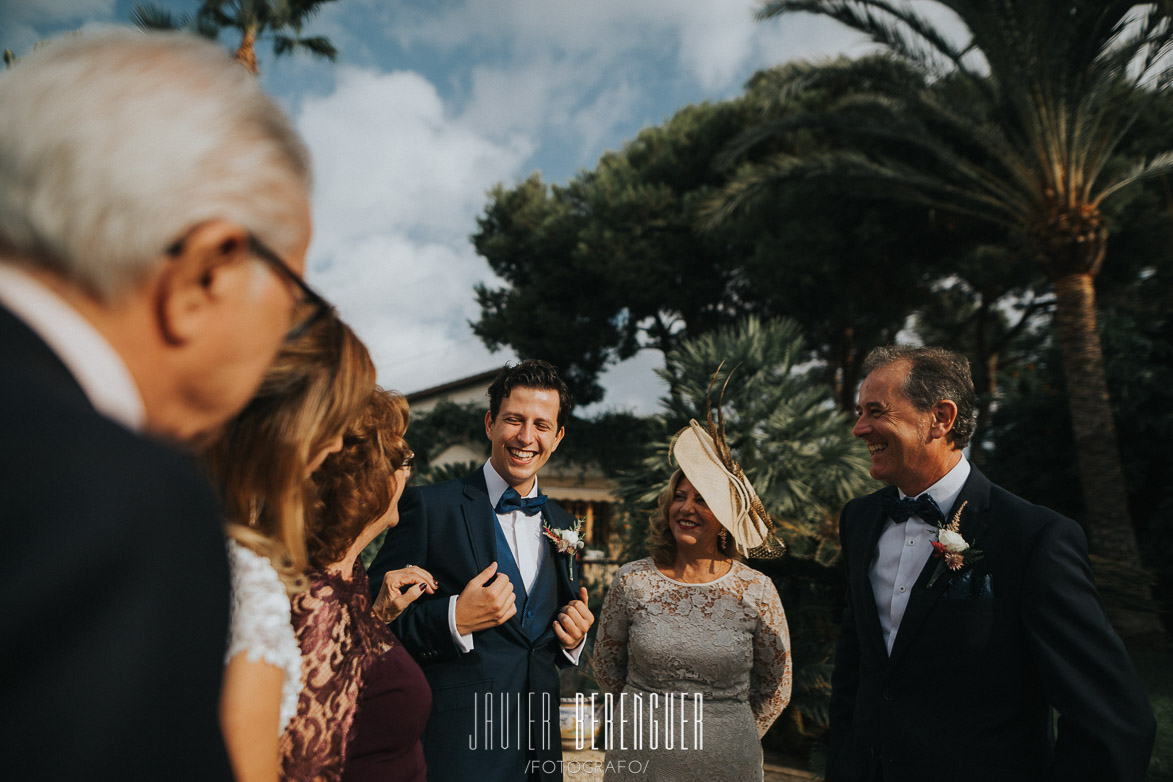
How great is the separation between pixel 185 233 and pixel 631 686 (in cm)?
360

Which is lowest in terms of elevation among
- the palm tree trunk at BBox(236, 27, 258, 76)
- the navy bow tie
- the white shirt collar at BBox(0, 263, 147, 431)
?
the navy bow tie

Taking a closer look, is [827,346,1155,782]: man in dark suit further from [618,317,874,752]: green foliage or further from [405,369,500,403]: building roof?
[405,369,500,403]: building roof

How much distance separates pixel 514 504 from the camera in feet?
11.2

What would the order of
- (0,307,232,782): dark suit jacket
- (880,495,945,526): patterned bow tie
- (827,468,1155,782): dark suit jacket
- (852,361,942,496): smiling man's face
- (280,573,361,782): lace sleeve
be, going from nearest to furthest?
(0,307,232,782): dark suit jacket < (280,573,361,782): lace sleeve < (827,468,1155,782): dark suit jacket < (880,495,945,526): patterned bow tie < (852,361,942,496): smiling man's face

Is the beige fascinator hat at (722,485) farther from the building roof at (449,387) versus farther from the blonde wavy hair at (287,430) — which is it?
the building roof at (449,387)

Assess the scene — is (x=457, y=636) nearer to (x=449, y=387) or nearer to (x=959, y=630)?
(x=959, y=630)

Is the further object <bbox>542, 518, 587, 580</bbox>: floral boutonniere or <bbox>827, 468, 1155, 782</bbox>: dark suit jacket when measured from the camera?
<bbox>542, 518, 587, 580</bbox>: floral boutonniere

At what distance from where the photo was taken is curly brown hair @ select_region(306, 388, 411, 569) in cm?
202

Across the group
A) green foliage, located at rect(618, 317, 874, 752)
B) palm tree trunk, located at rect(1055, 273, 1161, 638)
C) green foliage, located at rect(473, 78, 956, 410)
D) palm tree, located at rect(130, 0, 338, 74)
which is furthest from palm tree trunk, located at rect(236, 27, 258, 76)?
palm tree trunk, located at rect(1055, 273, 1161, 638)

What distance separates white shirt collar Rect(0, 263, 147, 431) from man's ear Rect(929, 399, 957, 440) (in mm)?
2983

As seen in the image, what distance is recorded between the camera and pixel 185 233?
641mm

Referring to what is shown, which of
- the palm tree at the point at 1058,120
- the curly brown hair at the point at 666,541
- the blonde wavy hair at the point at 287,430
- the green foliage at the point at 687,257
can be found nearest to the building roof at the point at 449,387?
A: the green foliage at the point at 687,257

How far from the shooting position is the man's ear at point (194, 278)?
0.63m

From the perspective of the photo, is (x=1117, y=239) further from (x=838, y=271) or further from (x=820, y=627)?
(x=820, y=627)
